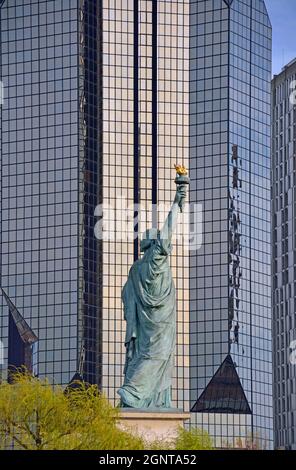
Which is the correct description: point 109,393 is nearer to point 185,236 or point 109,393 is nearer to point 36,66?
point 185,236

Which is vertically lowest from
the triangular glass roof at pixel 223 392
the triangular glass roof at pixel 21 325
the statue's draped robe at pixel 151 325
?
the statue's draped robe at pixel 151 325

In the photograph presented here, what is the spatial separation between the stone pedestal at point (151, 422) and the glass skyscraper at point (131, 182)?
90375 mm

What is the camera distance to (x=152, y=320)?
250 ft

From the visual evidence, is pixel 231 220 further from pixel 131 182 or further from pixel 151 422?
pixel 151 422

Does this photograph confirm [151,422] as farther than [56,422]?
Yes

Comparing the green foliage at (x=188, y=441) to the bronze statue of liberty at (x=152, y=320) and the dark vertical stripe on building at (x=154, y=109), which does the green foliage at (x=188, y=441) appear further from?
the dark vertical stripe on building at (x=154, y=109)

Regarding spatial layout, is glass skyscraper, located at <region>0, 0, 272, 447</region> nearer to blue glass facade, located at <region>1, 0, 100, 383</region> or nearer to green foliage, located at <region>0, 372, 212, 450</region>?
blue glass facade, located at <region>1, 0, 100, 383</region>

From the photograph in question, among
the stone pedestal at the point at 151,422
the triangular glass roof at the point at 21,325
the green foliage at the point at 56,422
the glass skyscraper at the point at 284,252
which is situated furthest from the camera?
the glass skyscraper at the point at 284,252

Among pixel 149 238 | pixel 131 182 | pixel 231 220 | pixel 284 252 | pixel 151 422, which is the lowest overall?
pixel 151 422

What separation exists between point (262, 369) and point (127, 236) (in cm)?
1788

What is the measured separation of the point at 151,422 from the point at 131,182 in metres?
96.2

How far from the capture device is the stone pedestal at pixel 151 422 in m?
73.2

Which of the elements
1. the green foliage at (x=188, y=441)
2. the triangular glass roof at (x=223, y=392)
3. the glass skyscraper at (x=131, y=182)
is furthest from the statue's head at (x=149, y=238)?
the triangular glass roof at (x=223, y=392)

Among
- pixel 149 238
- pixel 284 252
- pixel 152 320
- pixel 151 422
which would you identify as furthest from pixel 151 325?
pixel 284 252
